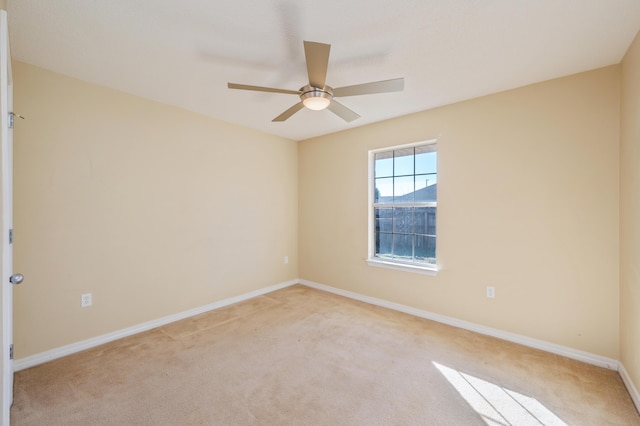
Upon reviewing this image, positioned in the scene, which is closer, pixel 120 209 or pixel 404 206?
pixel 120 209

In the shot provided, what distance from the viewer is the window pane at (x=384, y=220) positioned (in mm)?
3713

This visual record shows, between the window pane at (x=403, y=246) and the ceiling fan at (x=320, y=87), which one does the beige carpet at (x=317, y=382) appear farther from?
the ceiling fan at (x=320, y=87)

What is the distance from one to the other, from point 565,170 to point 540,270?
2.96 ft

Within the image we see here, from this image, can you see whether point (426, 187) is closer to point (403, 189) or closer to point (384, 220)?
point (403, 189)

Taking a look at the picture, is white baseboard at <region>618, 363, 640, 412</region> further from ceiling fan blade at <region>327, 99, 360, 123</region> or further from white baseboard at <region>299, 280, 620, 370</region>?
ceiling fan blade at <region>327, 99, 360, 123</region>

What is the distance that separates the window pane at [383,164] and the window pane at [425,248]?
0.93m

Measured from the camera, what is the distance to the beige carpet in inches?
67.7

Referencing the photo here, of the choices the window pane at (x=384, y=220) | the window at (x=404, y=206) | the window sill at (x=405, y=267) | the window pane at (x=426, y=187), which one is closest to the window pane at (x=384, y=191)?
the window at (x=404, y=206)

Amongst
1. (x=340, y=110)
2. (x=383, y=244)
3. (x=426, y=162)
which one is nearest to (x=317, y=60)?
(x=340, y=110)

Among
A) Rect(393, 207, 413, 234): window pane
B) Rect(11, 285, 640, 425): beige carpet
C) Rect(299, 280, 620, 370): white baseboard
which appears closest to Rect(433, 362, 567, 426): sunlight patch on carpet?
Rect(11, 285, 640, 425): beige carpet

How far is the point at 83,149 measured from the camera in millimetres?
2516

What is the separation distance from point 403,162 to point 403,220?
741 millimetres

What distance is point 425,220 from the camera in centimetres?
334

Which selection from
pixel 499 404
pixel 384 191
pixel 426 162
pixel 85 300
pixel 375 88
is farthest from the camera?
pixel 384 191
